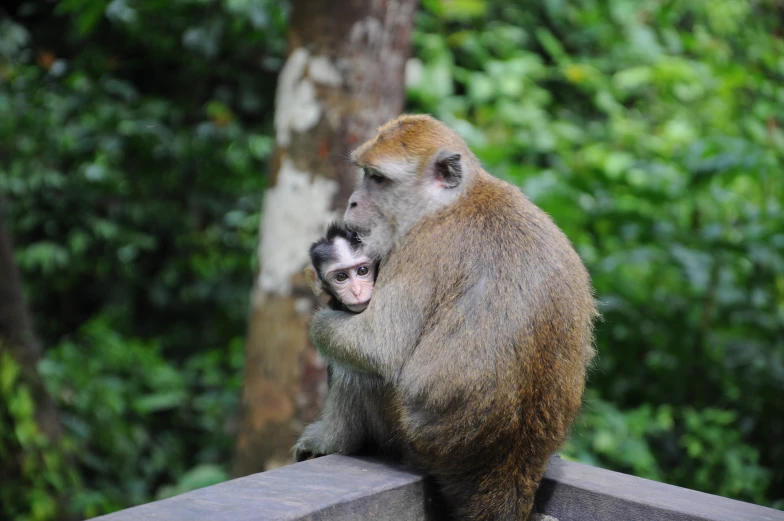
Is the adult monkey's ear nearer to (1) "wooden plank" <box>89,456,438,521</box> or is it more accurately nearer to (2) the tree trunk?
(1) "wooden plank" <box>89,456,438,521</box>

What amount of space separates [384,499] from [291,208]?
2120mm

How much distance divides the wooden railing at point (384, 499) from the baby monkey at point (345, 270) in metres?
0.53

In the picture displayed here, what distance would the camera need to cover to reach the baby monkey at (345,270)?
2.80 meters

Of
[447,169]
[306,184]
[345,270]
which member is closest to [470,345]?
[345,270]

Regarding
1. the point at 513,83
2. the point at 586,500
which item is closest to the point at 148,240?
the point at 513,83

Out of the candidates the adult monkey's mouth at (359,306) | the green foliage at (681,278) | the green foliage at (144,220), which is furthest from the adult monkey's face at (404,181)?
the green foliage at (144,220)

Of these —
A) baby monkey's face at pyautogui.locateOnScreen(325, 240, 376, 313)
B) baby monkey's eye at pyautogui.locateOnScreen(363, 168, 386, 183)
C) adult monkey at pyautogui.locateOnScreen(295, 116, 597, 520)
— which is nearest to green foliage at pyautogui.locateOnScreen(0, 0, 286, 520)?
baby monkey's eye at pyautogui.locateOnScreen(363, 168, 386, 183)

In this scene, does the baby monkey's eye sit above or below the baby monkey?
above

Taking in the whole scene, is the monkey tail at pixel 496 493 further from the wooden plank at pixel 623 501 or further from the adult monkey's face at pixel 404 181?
the adult monkey's face at pixel 404 181

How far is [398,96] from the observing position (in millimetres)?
4469

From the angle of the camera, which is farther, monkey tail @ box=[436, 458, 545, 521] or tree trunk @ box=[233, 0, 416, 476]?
tree trunk @ box=[233, 0, 416, 476]

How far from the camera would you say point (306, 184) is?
4289mm

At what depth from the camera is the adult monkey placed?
2480 mm

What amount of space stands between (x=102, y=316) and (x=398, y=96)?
3.80 metres
